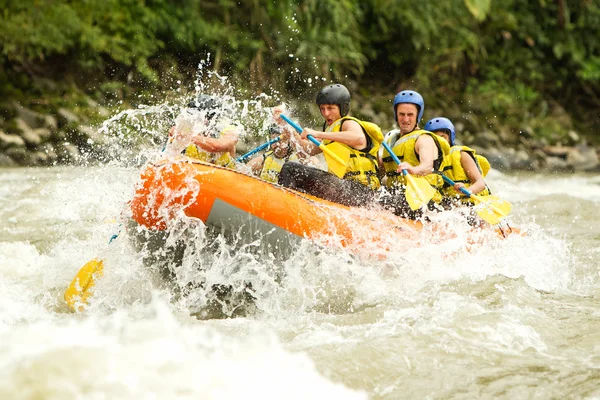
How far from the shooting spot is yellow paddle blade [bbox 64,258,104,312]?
5.08 m

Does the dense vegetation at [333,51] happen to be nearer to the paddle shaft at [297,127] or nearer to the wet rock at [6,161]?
the wet rock at [6,161]

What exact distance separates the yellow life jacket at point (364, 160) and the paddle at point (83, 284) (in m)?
1.84

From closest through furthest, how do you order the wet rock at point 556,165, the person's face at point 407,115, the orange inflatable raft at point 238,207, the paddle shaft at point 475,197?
the orange inflatable raft at point 238,207 → the person's face at point 407,115 → the paddle shaft at point 475,197 → the wet rock at point 556,165

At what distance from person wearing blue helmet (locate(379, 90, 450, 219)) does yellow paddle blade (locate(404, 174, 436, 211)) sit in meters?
0.08

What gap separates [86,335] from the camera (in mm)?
3330

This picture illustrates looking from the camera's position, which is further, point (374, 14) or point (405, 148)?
point (374, 14)

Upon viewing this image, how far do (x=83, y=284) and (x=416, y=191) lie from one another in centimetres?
252

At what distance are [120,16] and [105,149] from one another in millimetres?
2972

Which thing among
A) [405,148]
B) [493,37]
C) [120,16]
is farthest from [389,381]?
[493,37]

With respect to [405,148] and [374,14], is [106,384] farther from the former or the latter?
[374,14]

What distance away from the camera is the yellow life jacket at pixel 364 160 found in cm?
598

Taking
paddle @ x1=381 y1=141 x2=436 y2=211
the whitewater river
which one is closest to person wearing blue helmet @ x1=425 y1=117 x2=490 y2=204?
the whitewater river

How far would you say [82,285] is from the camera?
5.23m

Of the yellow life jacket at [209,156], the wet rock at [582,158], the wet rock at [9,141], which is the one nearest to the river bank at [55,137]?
the wet rock at [9,141]
